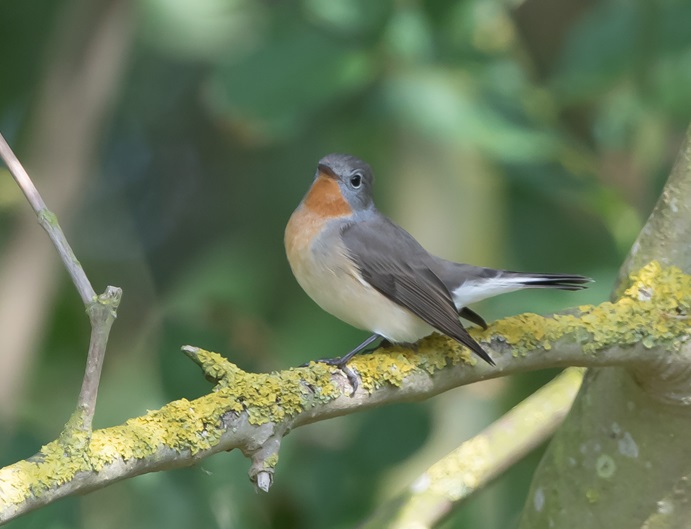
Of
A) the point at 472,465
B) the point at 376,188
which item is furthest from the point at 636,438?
the point at 376,188

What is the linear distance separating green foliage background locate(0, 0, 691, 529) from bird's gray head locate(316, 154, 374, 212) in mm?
239

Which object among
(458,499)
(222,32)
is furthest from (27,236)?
(458,499)

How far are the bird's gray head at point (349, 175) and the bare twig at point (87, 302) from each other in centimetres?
169

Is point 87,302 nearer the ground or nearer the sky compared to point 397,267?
nearer the sky

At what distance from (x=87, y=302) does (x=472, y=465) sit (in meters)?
1.51

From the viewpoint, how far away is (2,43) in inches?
178

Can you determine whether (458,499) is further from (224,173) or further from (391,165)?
(224,173)

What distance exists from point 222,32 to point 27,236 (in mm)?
1327

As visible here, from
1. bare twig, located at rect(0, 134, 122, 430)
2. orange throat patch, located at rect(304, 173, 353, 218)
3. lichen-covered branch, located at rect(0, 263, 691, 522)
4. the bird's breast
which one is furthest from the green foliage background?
bare twig, located at rect(0, 134, 122, 430)

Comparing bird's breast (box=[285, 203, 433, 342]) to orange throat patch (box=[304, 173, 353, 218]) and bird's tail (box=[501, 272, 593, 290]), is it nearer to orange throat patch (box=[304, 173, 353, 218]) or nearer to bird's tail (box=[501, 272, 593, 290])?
orange throat patch (box=[304, 173, 353, 218])

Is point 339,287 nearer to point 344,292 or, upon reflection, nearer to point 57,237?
point 344,292

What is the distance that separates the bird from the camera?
2746 millimetres

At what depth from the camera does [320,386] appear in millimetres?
1939

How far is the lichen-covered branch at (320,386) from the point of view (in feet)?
4.80
